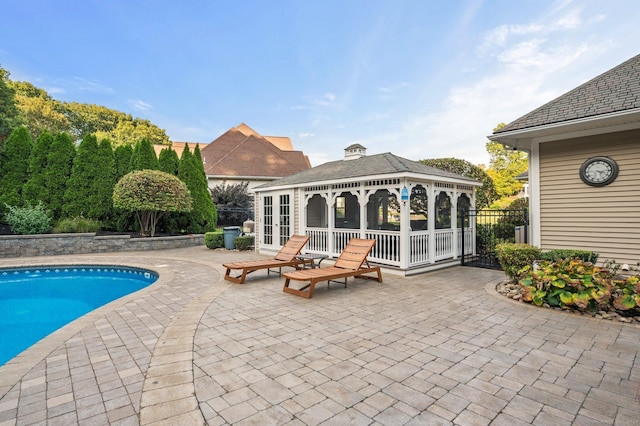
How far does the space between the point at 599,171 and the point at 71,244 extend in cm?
1609

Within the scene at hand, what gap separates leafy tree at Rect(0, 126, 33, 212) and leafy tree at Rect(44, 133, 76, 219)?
801mm

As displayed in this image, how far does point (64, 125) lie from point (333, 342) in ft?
110

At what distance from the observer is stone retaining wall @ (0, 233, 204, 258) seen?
36.8 ft

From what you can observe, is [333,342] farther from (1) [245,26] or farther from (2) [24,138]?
(2) [24,138]

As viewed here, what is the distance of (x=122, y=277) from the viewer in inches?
361

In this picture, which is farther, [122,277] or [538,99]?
[538,99]

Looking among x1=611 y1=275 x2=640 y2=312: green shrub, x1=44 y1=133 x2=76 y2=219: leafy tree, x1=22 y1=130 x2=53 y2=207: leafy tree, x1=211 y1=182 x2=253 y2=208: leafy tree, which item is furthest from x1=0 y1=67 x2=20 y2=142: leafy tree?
x1=611 y1=275 x2=640 y2=312: green shrub

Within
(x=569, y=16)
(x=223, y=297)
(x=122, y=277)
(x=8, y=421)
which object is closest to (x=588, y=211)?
(x=569, y=16)

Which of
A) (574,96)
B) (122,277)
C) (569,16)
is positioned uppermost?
(569,16)

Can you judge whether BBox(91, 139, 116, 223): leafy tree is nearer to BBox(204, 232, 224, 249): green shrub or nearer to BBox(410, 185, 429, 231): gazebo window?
BBox(204, 232, 224, 249): green shrub

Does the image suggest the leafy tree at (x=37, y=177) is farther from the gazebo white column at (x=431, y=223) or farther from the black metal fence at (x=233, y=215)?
the gazebo white column at (x=431, y=223)

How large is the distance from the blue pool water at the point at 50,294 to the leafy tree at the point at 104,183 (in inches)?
195

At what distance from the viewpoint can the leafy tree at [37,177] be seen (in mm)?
12750

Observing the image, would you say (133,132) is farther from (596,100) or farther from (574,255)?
(574,255)
